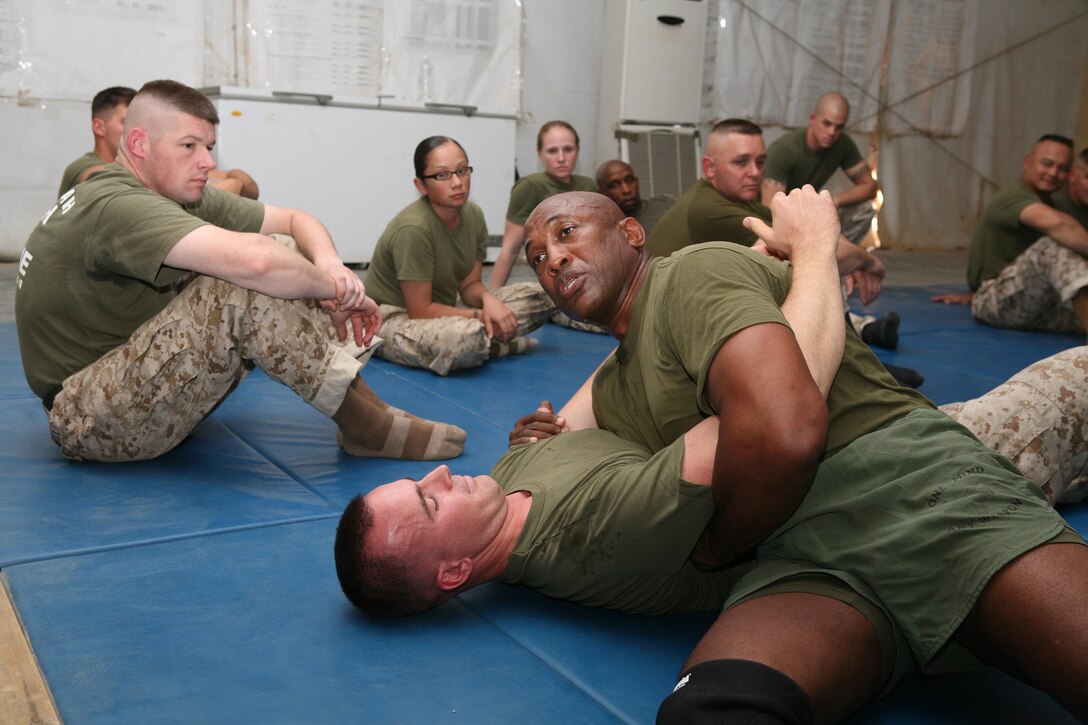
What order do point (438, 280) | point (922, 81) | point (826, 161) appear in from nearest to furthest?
point (438, 280), point (826, 161), point (922, 81)

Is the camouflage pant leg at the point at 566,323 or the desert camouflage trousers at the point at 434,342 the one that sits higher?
the desert camouflage trousers at the point at 434,342

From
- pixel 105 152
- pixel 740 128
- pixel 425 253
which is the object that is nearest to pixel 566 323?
pixel 425 253

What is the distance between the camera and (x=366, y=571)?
1.94 m

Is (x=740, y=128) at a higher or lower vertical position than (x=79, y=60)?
lower

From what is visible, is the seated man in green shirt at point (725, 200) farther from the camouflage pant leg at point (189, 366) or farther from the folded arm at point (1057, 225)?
the folded arm at point (1057, 225)

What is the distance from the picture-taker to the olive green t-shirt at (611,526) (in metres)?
1.78

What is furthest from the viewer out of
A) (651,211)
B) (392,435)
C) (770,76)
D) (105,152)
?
(770,76)

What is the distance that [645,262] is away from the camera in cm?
219

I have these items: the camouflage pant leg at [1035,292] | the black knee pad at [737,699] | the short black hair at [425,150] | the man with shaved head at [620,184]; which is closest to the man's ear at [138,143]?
the short black hair at [425,150]

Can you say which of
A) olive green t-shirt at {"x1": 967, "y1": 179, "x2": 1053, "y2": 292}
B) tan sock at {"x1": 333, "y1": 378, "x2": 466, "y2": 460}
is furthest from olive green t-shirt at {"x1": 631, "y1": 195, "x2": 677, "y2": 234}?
tan sock at {"x1": 333, "y1": 378, "x2": 466, "y2": 460}

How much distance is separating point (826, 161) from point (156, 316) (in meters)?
5.13

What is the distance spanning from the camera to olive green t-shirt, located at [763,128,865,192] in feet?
21.8

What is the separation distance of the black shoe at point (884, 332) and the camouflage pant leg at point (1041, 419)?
262cm

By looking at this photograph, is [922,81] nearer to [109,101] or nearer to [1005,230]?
[1005,230]
